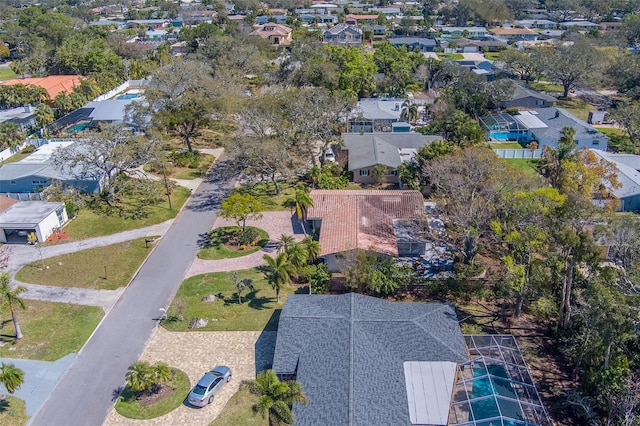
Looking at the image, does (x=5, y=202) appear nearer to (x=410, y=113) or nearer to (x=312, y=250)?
(x=312, y=250)

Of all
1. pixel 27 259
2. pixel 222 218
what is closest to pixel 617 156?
pixel 222 218

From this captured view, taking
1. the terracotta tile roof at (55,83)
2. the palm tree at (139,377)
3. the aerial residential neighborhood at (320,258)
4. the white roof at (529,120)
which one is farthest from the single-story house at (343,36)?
the palm tree at (139,377)

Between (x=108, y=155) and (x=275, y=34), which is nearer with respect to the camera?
(x=108, y=155)

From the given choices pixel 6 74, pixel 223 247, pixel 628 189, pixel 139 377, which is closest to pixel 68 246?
pixel 223 247

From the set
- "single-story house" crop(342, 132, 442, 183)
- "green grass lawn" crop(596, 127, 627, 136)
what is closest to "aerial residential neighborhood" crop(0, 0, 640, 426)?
"single-story house" crop(342, 132, 442, 183)

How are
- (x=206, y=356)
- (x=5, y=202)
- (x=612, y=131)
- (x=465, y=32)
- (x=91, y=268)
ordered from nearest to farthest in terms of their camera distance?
(x=206, y=356), (x=91, y=268), (x=5, y=202), (x=612, y=131), (x=465, y=32)

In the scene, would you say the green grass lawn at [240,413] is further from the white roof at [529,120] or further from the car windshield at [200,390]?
the white roof at [529,120]

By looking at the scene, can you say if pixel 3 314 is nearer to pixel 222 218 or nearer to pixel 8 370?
pixel 8 370
